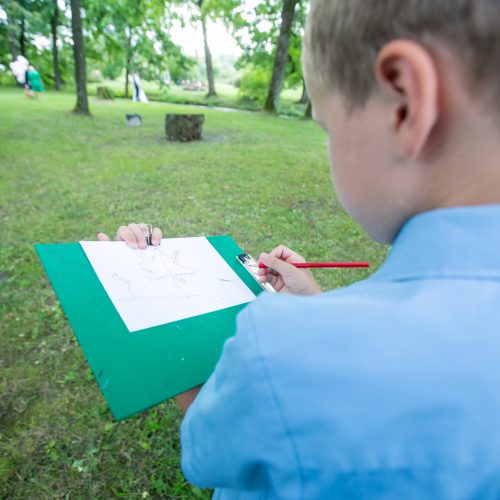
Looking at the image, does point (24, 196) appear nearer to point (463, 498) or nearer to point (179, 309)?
point (179, 309)

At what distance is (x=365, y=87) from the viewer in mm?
441

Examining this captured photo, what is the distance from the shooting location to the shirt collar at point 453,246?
1.27ft

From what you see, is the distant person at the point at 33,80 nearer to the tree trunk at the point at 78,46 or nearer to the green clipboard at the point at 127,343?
the tree trunk at the point at 78,46

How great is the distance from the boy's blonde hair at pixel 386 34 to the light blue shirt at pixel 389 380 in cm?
16

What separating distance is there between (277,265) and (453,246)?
0.74 meters

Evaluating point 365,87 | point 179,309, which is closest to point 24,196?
point 179,309

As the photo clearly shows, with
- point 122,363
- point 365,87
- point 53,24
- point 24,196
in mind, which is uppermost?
point 53,24

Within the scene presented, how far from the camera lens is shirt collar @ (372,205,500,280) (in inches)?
15.3

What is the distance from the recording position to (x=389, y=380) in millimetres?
356

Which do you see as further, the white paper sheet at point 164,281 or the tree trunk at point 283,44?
the tree trunk at point 283,44

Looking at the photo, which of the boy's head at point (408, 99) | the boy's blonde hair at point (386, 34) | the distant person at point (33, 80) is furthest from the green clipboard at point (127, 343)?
the distant person at point (33, 80)

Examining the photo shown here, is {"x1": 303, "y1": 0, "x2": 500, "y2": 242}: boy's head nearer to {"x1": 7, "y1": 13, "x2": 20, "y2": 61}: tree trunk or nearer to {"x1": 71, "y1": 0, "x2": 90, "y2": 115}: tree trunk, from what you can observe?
{"x1": 71, "y1": 0, "x2": 90, "y2": 115}: tree trunk

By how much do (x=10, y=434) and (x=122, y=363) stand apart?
1.19m

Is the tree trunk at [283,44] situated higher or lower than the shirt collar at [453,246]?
higher
